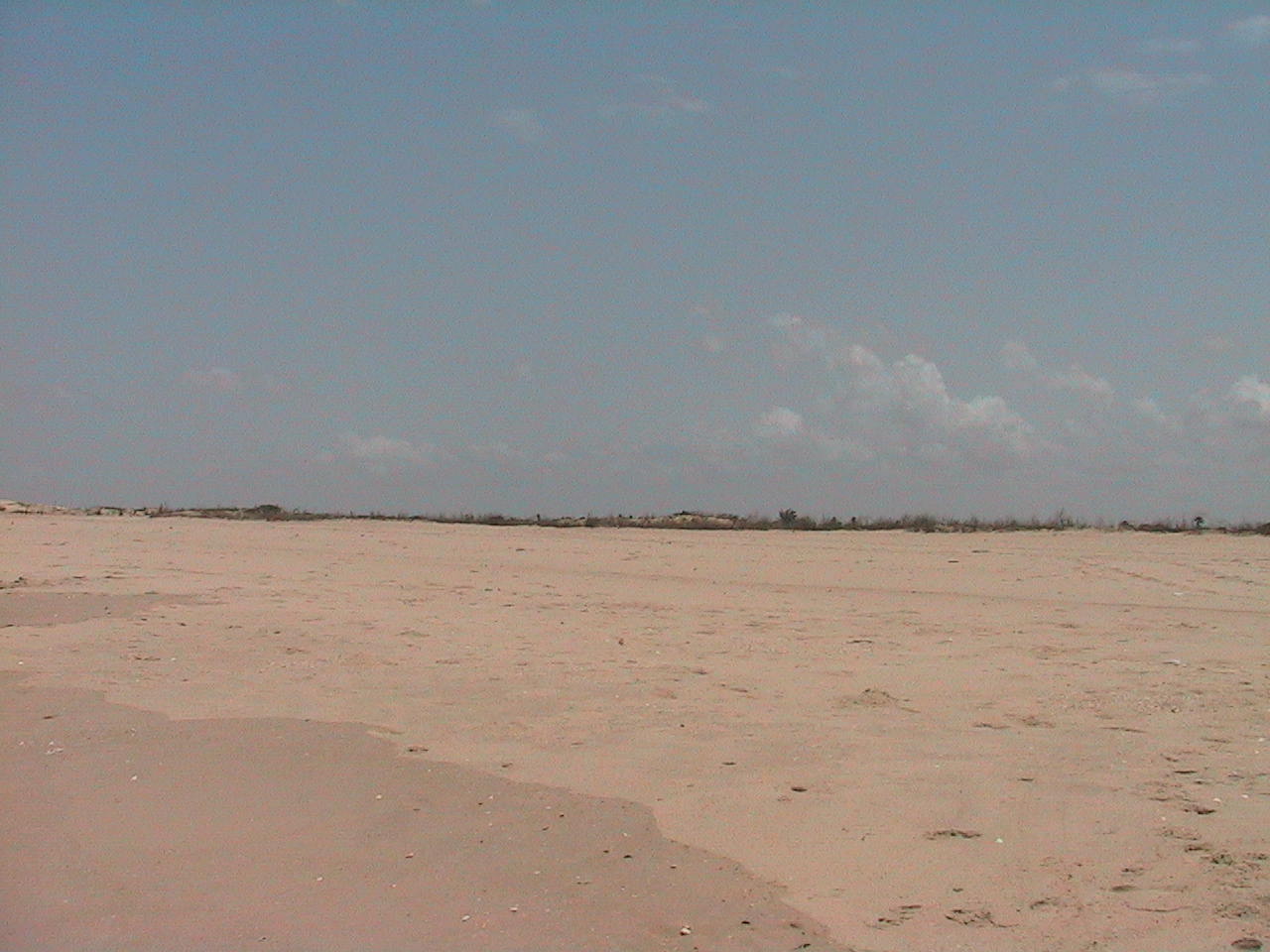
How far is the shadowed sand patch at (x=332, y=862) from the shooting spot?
12.7ft

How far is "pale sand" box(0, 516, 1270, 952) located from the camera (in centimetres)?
394

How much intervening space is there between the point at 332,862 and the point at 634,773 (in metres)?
1.50

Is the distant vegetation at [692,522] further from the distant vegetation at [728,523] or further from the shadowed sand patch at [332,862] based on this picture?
the shadowed sand patch at [332,862]

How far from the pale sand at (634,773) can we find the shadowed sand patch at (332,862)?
0.02m

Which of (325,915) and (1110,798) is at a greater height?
(1110,798)

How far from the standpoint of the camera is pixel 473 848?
455 centimetres

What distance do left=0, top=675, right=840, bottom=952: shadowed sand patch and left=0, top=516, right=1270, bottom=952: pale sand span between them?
16 mm

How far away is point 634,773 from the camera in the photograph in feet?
17.6

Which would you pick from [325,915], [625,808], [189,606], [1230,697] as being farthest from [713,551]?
[325,915]

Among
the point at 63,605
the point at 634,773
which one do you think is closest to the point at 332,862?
the point at 634,773

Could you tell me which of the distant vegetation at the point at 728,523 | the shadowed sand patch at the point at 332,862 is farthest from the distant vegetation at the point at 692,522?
the shadowed sand patch at the point at 332,862

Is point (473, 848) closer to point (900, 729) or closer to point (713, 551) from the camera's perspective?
point (900, 729)

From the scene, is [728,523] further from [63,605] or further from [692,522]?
[63,605]

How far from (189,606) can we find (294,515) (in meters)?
13.0
